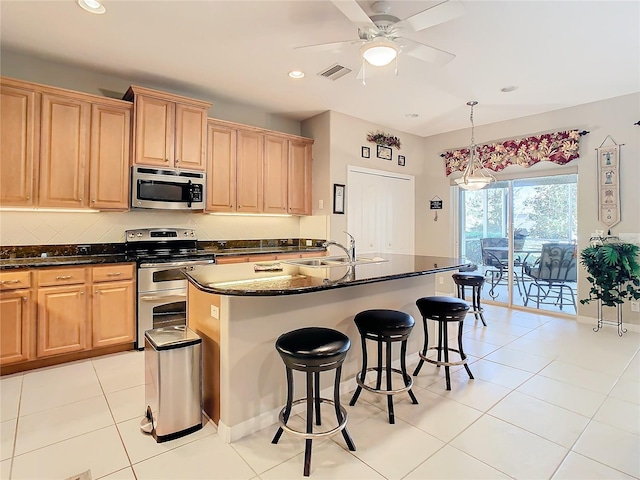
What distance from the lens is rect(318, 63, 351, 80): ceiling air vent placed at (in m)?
3.56

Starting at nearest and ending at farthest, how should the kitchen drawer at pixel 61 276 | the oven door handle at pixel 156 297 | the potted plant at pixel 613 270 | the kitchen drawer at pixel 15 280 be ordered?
the kitchen drawer at pixel 15 280 → the kitchen drawer at pixel 61 276 → the oven door handle at pixel 156 297 → the potted plant at pixel 613 270

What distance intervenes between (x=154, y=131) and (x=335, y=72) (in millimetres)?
2025

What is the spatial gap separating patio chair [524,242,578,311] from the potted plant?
525 mm

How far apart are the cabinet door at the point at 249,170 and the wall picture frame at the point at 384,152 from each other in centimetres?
193

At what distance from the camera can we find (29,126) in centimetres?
315

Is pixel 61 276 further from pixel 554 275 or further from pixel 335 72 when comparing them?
pixel 554 275

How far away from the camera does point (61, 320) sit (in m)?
3.08

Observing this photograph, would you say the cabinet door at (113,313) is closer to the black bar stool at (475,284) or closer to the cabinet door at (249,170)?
the cabinet door at (249,170)

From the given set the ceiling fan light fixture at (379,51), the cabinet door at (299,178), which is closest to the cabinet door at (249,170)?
the cabinet door at (299,178)

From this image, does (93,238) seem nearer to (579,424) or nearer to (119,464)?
(119,464)

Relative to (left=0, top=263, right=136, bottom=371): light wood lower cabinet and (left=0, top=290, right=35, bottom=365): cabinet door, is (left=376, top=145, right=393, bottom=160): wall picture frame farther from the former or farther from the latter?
(left=0, top=290, right=35, bottom=365): cabinet door

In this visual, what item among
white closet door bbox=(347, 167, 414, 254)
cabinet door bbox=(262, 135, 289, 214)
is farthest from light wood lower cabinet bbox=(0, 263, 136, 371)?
white closet door bbox=(347, 167, 414, 254)

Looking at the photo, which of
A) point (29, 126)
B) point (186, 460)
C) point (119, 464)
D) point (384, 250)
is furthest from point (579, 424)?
point (29, 126)

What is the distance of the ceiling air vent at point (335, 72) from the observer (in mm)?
3561
